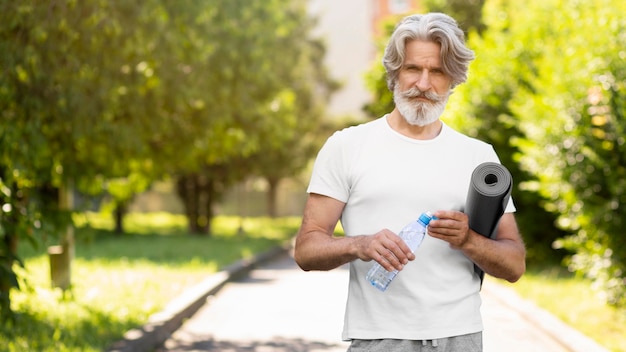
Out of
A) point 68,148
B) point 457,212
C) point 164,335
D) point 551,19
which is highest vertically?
point 551,19

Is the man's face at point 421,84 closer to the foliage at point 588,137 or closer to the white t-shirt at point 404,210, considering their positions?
the white t-shirt at point 404,210

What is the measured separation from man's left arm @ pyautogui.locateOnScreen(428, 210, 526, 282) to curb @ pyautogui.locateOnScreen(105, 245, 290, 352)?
223 inches

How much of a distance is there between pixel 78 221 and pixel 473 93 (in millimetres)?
10415

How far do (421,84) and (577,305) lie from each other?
9.45 metres

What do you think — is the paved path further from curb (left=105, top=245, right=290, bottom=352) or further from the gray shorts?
the gray shorts

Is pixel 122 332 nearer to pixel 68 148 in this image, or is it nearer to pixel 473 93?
pixel 68 148

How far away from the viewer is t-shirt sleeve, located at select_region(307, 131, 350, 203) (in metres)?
3.45


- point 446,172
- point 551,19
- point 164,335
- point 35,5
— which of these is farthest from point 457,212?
point 551,19

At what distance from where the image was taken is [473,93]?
19.3 m

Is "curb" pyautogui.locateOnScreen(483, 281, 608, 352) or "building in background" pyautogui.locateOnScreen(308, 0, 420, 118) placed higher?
"building in background" pyautogui.locateOnScreen(308, 0, 420, 118)

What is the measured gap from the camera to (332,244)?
10.9 ft

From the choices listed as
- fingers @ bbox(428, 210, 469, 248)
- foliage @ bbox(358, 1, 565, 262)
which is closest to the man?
fingers @ bbox(428, 210, 469, 248)

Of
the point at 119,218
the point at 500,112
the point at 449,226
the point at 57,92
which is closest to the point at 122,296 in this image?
the point at 57,92

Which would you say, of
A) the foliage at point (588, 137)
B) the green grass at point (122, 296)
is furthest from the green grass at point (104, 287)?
the foliage at point (588, 137)
